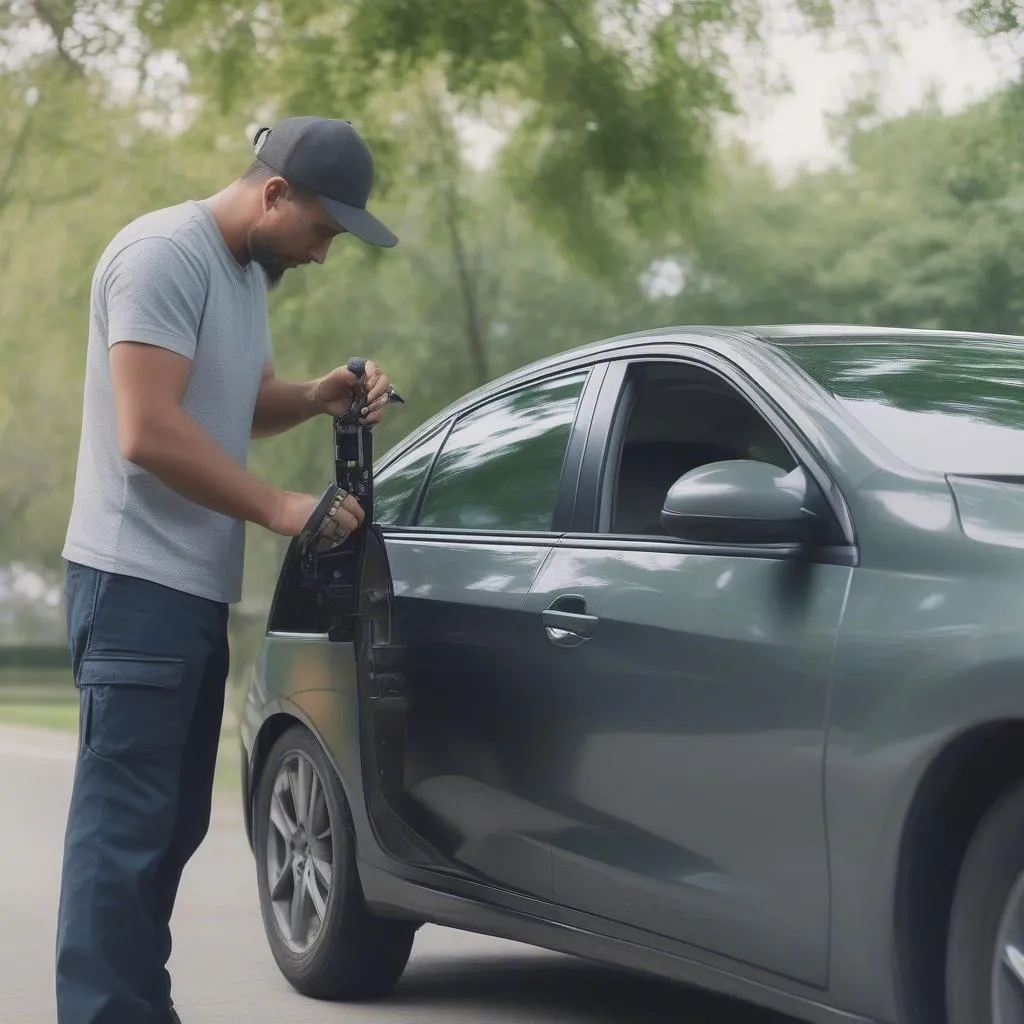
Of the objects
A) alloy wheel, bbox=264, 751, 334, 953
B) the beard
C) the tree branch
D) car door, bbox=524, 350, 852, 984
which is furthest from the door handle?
the tree branch

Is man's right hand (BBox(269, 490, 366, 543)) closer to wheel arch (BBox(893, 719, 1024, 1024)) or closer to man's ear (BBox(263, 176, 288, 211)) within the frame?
man's ear (BBox(263, 176, 288, 211))

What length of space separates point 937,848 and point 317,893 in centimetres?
262

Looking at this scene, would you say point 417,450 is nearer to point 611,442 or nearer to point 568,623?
point 611,442

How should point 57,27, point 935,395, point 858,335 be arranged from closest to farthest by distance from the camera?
point 935,395
point 858,335
point 57,27

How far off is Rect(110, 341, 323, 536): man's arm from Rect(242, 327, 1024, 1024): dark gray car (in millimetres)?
428

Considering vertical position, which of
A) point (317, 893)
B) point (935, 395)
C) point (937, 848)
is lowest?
point (317, 893)

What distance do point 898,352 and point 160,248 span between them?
63.1 inches

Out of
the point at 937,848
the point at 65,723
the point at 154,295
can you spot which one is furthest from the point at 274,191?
the point at 65,723

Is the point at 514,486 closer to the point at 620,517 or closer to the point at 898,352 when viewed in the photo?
the point at 620,517

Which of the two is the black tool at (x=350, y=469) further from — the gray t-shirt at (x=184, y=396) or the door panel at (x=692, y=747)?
the door panel at (x=692, y=747)

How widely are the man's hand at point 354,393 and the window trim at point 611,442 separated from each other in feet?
1.63

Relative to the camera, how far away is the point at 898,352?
484 centimetres

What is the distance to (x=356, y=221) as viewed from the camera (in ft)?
15.6

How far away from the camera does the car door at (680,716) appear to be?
3.96 metres
